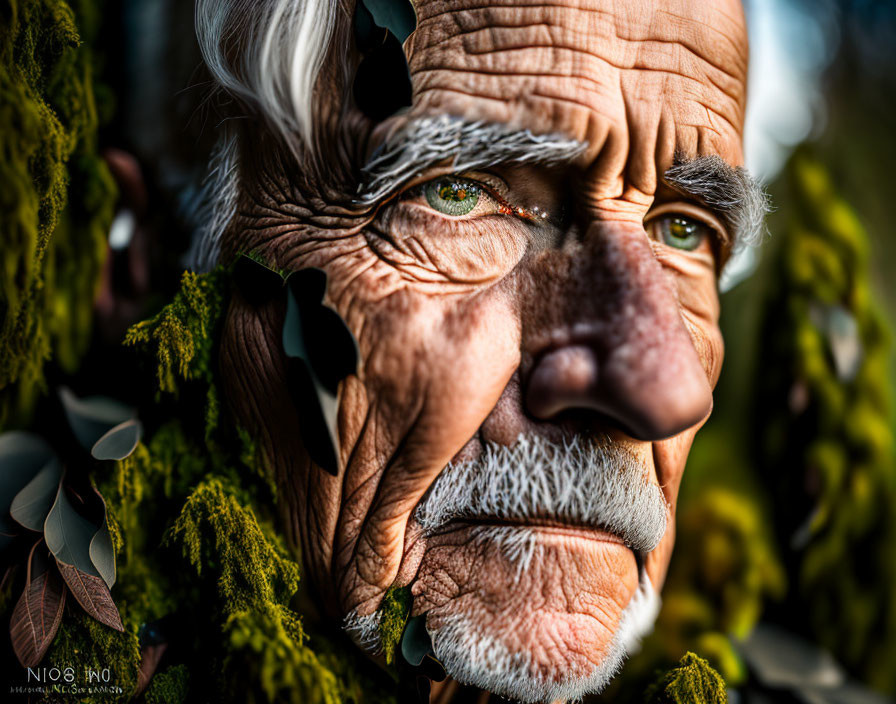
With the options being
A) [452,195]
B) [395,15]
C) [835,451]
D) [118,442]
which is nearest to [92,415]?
[118,442]

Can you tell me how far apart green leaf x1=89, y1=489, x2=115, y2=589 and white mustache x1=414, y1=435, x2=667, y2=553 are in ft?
1.60

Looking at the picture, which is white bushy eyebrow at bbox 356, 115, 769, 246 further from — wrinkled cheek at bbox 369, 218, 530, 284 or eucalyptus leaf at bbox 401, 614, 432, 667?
eucalyptus leaf at bbox 401, 614, 432, 667

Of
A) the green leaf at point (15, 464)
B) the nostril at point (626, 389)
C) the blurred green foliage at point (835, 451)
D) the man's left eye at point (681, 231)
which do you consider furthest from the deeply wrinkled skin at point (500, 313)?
the blurred green foliage at point (835, 451)

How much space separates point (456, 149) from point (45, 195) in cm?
68

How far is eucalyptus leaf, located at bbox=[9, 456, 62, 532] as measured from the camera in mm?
1085

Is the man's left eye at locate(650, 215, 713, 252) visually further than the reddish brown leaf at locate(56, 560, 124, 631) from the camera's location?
Yes

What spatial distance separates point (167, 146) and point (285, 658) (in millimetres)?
975

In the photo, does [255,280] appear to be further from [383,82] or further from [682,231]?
[682,231]

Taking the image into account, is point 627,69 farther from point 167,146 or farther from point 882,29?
point 882,29

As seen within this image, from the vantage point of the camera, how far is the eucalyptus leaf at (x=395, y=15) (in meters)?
1.00

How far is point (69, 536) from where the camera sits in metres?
1.08

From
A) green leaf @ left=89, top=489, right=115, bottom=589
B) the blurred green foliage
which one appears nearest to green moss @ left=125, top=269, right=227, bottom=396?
green leaf @ left=89, top=489, right=115, bottom=589

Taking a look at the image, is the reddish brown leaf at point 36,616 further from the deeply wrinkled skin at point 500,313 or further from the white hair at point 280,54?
the white hair at point 280,54

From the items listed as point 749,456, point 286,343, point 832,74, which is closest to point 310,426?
point 286,343
